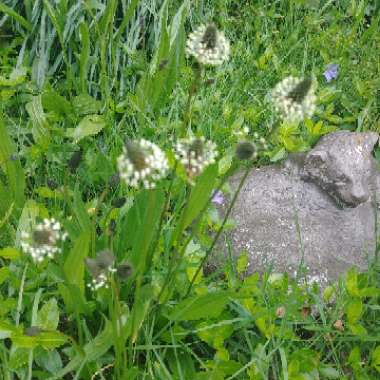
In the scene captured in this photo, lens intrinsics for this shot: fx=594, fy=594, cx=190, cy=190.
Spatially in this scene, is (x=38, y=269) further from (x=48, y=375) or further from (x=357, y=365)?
(x=357, y=365)

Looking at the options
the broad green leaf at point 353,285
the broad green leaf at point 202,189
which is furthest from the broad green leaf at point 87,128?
the broad green leaf at point 353,285

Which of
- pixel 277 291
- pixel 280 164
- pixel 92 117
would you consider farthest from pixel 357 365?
pixel 92 117

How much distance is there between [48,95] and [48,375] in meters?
1.38

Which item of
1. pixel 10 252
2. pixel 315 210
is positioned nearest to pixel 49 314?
pixel 10 252

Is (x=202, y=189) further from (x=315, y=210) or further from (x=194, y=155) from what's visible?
(x=315, y=210)

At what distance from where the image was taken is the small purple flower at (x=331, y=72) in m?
3.38

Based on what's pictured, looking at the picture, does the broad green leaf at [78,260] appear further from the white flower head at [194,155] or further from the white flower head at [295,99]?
the white flower head at [295,99]

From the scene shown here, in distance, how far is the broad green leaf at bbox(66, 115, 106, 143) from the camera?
265cm

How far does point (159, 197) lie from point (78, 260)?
16.1 inches

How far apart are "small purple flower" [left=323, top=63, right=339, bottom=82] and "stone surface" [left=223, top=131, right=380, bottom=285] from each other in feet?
2.09

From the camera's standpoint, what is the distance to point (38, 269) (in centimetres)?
199

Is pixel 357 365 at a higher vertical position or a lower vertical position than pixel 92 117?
lower

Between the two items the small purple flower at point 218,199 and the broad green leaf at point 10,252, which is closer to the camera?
the broad green leaf at point 10,252

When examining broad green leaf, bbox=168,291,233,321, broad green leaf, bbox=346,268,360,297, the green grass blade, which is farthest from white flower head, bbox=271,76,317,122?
the green grass blade
